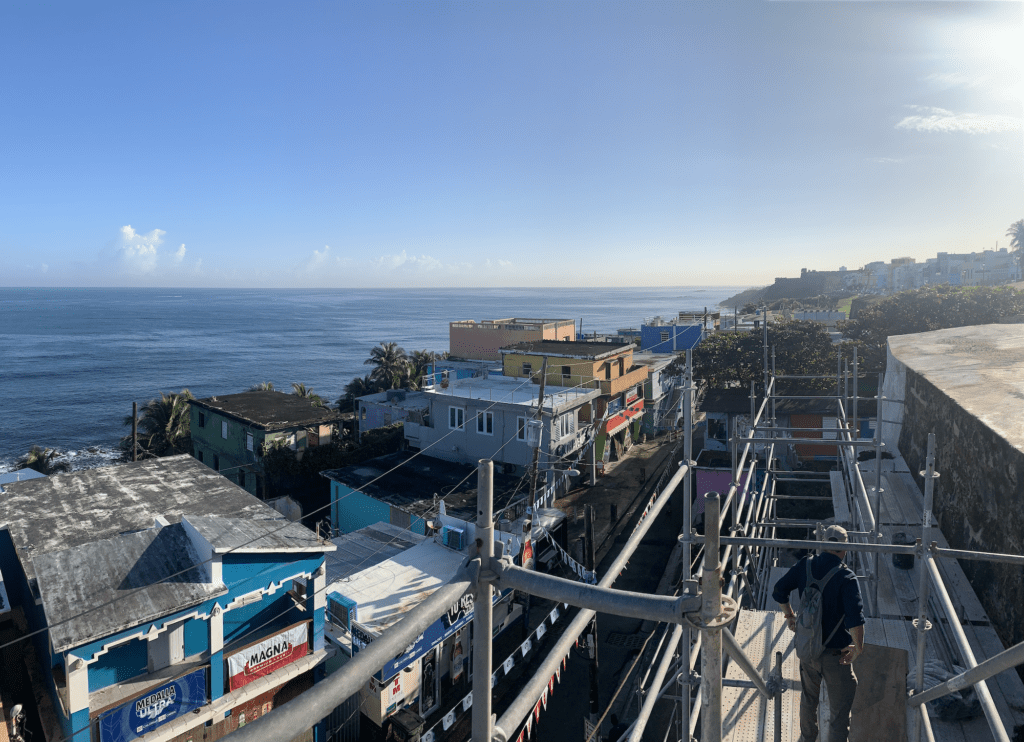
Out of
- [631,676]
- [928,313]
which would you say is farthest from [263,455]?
[928,313]

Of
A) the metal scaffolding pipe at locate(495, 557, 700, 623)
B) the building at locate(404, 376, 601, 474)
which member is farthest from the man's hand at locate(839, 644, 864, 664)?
the building at locate(404, 376, 601, 474)

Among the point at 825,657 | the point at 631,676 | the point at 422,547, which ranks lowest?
the point at 631,676

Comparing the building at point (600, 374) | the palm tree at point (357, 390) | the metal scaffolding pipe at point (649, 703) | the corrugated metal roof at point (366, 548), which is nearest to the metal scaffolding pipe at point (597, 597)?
the metal scaffolding pipe at point (649, 703)

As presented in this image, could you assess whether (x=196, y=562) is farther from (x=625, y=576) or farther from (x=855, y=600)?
(x=625, y=576)

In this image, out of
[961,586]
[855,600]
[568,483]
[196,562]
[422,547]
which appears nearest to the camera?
[855,600]

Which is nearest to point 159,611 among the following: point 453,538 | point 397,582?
point 397,582

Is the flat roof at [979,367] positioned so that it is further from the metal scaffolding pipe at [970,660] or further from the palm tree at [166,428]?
the palm tree at [166,428]

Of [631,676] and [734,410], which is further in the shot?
[734,410]
